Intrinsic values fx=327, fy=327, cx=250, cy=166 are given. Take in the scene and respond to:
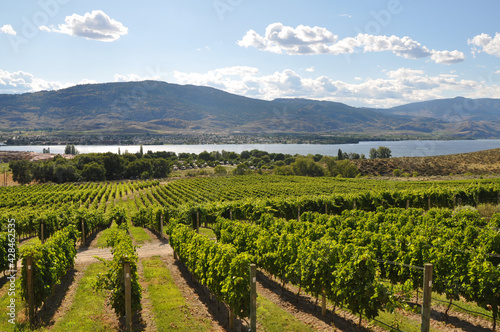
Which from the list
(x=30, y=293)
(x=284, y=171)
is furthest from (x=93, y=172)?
(x=30, y=293)

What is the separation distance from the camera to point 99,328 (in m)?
10.4

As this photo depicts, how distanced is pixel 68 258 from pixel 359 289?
43.1 feet

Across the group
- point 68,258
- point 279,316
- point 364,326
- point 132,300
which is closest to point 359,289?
point 364,326

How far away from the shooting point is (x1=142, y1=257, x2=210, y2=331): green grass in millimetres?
10562

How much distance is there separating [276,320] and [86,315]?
6.52 metres

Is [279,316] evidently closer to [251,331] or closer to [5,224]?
[251,331]

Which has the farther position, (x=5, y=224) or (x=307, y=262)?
(x=5, y=224)

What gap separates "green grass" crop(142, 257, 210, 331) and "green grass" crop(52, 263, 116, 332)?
1.62 metres

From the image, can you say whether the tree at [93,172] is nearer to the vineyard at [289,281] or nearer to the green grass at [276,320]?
the vineyard at [289,281]

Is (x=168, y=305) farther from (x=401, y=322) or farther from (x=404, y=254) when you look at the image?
(x=404, y=254)

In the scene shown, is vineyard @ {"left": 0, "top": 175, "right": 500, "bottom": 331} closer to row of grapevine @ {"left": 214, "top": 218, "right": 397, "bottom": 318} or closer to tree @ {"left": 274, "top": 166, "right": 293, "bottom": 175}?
row of grapevine @ {"left": 214, "top": 218, "right": 397, "bottom": 318}


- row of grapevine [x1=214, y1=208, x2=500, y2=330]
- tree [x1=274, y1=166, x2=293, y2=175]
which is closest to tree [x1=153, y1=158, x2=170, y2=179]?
tree [x1=274, y1=166, x2=293, y2=175]

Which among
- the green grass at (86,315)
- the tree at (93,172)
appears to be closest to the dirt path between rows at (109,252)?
the green grass at (86,315)

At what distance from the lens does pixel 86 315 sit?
36.9ft
